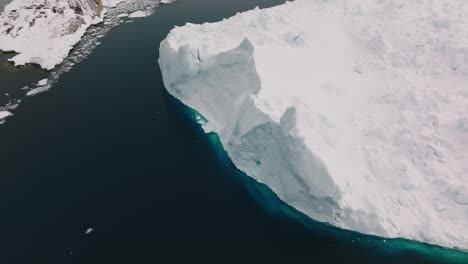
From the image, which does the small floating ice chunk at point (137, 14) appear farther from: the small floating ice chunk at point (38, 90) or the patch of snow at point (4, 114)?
the patch of snow at point (4, 114)

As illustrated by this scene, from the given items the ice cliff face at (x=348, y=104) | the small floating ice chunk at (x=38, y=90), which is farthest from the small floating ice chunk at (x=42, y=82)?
the ice cliff face at (x=348, y=104)

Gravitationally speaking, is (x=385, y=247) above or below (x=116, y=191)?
below

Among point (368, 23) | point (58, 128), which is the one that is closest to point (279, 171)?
point (58, 128)

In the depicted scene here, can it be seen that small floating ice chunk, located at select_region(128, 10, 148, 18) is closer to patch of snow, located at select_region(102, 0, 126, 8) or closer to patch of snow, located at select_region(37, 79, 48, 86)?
patch of snow, located at select_region(102, 0, 126, 8)

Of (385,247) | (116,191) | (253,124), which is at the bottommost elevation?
(385,247)

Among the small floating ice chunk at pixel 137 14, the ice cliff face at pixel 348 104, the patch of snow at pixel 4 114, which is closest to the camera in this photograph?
the ice cliff face at pixel 348 104

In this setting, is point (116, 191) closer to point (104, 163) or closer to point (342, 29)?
point (104, 163)

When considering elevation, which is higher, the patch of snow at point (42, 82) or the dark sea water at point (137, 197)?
the patch of snow at point (42, 82)
